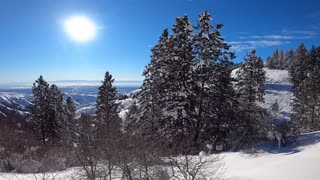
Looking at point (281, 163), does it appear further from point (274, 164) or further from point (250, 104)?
point (250, 104)

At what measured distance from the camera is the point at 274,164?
1659 cm

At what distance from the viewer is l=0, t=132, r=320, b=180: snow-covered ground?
14.3 m

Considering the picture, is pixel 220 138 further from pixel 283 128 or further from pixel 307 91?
pixel 307 91

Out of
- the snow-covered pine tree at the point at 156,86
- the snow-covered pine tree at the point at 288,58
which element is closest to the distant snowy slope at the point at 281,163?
the snow-covered pine tree at the point at 156,86

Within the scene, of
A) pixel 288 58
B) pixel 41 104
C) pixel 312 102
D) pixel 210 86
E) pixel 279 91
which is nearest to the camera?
pixel 210 86

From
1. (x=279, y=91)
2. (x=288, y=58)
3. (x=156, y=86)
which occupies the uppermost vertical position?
(x=288, y=58)

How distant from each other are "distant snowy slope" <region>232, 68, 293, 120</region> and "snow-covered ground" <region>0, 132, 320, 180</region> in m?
58.3

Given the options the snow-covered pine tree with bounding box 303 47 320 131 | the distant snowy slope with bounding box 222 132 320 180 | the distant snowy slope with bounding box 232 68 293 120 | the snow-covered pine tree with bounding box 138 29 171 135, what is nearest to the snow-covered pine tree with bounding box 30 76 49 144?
the snow-covered pine tree with bounding box 138 29 171 135

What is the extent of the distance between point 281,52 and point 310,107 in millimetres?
103218

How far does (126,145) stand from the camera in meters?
12.7

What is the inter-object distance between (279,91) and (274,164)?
82391mm

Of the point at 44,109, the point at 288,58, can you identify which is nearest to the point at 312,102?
the point at 44,109

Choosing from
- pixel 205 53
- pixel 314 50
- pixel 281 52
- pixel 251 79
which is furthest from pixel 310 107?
pixel 281 52

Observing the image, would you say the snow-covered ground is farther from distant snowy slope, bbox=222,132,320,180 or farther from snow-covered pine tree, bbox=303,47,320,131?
snow-covered pine tree, bbox=303,47,320,131
